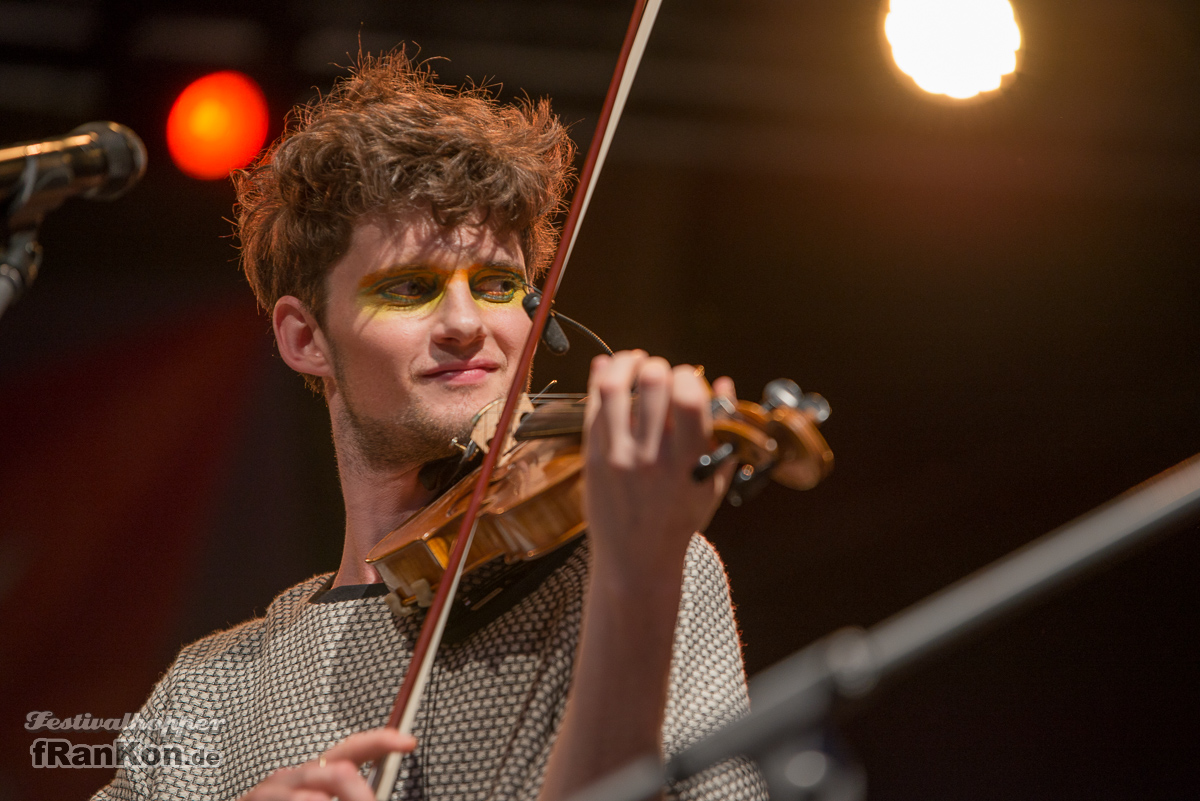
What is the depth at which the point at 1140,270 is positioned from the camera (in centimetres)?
248

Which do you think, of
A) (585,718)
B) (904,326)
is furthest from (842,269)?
(585,718)

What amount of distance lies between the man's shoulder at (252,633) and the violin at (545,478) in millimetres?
407

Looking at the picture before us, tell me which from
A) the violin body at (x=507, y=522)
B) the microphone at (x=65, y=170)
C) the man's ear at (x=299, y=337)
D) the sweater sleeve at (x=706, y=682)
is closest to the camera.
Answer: the microphone at (x=65, y=170)

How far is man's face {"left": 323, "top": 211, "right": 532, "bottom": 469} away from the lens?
1710 mm

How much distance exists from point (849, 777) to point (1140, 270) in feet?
7.23

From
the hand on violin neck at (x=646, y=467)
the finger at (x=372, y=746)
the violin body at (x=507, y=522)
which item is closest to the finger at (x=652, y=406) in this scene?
the hand on violin neck at (x=646, y=467)

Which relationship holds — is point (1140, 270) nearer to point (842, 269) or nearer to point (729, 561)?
point (842, 269)

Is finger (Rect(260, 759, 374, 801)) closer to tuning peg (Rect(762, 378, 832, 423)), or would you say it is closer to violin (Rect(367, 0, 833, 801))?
violin (Rect(367, 0, 833, 801))

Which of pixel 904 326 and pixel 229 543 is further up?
pixel 904 326

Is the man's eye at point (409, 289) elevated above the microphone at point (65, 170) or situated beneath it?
elevated above

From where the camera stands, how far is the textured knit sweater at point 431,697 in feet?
4.36

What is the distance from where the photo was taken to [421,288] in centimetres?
177

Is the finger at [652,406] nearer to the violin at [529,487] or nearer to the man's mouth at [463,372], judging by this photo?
the violin at [529,487]

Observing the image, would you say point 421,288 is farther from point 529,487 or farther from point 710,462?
point 710,462
